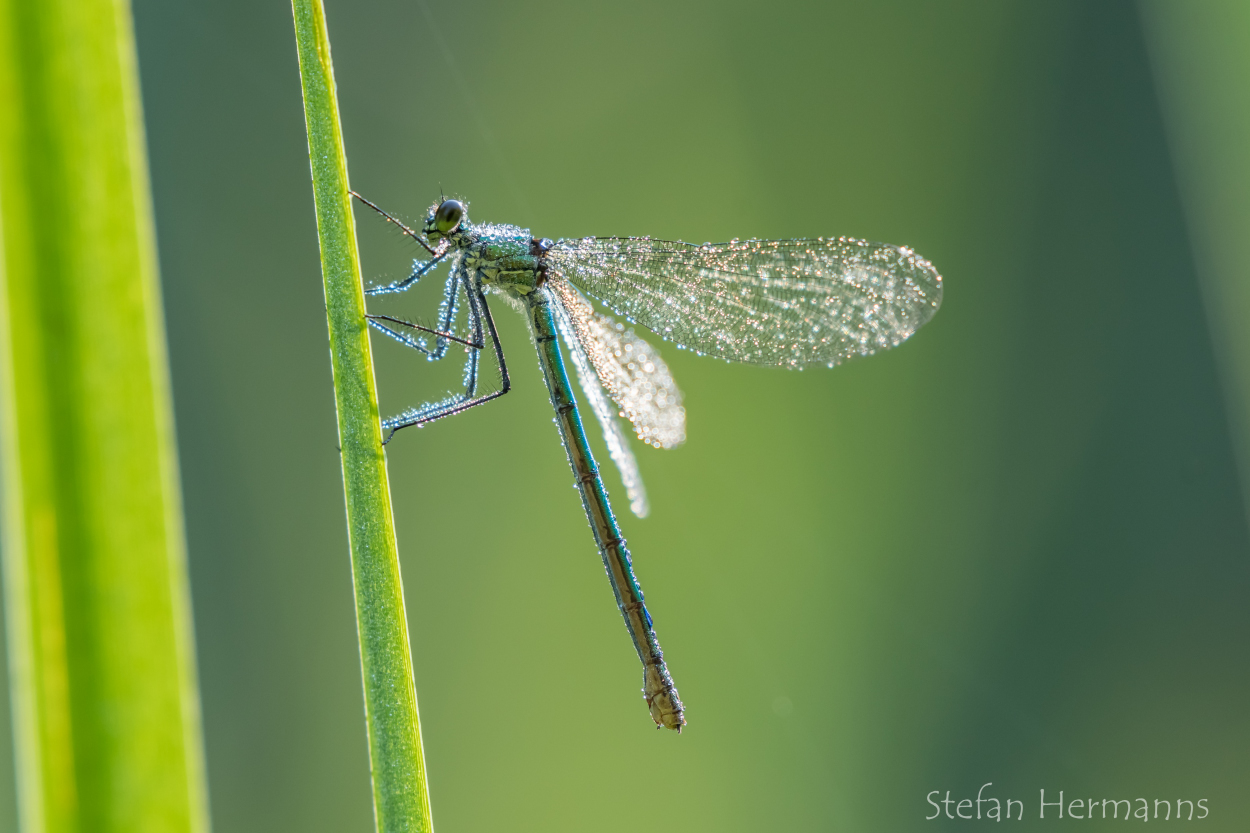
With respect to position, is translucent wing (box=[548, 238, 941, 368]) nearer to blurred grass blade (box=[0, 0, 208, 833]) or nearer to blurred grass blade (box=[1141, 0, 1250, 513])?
blurred grass blade (box=[1141, 0, 1250, 513])

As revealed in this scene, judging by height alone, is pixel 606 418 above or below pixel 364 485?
above

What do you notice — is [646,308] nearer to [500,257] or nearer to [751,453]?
[500,257]

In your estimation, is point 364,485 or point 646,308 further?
point 646,308

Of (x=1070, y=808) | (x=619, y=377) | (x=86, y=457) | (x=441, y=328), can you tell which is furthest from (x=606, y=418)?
(x=1070, y=808)

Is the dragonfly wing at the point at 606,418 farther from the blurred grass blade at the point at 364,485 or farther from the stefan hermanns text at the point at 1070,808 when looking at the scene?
the stefan hermanns text at the point at 1070,808

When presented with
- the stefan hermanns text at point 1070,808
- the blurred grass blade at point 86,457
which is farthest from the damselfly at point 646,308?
the blurred grass blade at point 86,457

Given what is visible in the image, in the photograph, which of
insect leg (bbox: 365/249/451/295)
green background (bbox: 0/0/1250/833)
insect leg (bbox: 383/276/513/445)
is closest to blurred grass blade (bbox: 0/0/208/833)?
insect leg (bbox: 383/276/513/445)
